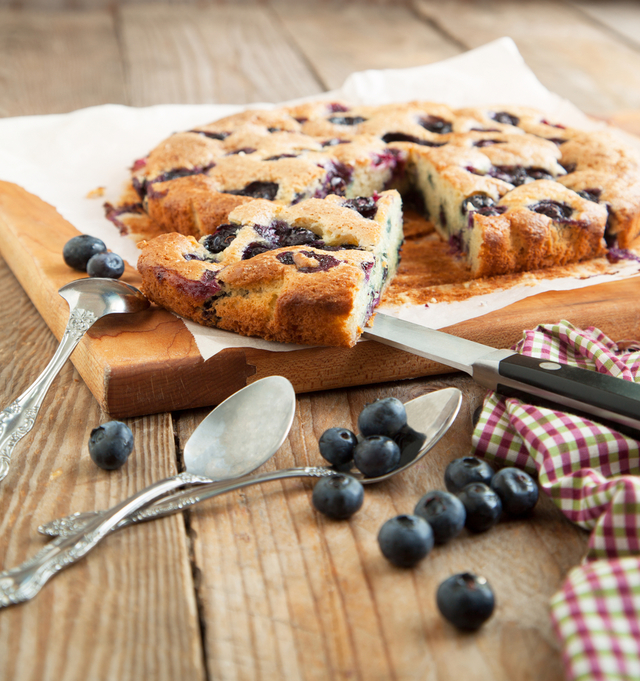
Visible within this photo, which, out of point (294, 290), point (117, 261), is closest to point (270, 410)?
point (294, 290)

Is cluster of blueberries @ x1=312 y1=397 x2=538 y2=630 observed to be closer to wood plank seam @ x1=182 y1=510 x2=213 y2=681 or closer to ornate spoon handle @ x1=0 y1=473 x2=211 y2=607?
wood plank seam @ x1=182 y1=510 x2=213 y2=681

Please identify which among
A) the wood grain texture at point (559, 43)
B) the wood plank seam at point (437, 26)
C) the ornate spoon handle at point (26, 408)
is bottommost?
the wood plank seam at point (437, 26)

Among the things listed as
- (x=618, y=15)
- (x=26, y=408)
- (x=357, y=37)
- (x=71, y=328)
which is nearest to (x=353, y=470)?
(x=26, y=408)

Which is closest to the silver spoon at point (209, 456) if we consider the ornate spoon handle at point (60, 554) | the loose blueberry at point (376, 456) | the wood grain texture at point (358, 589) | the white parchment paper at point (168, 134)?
the ornate spoon handle at point (60, 554)

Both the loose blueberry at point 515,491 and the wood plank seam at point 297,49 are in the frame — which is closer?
the loose blueberry at point 515,491

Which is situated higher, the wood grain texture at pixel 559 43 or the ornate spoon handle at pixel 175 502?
the ornate spoon handle at pixel 175 502

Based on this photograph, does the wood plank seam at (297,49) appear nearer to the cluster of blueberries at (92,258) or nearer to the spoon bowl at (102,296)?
the cluster of blueberries at (92,258)
